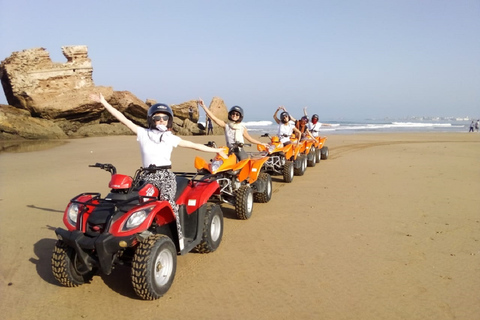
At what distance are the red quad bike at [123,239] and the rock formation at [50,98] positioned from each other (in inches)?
840

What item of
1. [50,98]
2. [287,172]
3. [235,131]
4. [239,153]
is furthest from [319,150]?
[50,98]

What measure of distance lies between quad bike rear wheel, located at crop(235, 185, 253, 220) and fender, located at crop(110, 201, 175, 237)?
2241 mm

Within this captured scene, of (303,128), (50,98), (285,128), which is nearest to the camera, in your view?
(285,128)

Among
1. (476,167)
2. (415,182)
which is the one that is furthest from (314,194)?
(476,167)

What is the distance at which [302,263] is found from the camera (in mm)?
4359

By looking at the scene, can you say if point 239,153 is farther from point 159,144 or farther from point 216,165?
point 159,144

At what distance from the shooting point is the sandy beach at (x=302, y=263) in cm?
339

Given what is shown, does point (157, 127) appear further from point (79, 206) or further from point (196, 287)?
point (196, 287)

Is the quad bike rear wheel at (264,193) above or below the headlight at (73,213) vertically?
below

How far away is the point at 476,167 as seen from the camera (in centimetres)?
1173

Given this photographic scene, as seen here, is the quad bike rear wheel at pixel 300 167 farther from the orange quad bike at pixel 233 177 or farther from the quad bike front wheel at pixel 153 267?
the quad bike front wheel at pixel 153 267

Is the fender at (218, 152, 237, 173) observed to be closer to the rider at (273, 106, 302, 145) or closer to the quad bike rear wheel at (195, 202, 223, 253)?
the quad bike rear wheel at (195, 202, 223, 253)

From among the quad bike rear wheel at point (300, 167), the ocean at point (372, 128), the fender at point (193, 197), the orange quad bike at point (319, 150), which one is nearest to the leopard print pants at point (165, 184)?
the fender at point (193, 197)

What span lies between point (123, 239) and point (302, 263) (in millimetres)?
2130
